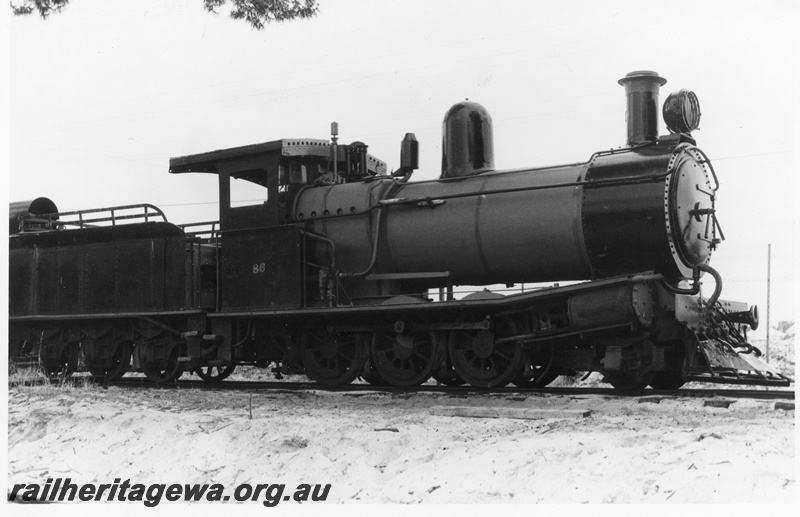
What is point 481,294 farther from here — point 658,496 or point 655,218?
point 658,496

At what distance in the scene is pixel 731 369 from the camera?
8.66 m

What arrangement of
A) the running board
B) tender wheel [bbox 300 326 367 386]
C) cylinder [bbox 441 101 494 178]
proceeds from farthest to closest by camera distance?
tender wheel [bbox 300 326 367 386], cylinder [bbox 441 101 494 178], the running board

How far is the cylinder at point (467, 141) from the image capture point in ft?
34.0

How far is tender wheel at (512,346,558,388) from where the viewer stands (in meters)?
9.61

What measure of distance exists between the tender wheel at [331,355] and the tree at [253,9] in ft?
12.7

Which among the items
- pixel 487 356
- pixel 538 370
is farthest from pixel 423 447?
pixel 538 370

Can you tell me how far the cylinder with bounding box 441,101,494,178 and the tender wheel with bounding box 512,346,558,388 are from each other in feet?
7.73

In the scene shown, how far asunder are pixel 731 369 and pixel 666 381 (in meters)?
1.65

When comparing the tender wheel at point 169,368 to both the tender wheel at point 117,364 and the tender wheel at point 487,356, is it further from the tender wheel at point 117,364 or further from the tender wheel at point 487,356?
the tender wheel at point 487,356

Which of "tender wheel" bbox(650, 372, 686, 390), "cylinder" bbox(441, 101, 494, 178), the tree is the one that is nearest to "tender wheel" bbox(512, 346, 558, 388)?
"tender wheel" bbox(650, 372, 686, 390)

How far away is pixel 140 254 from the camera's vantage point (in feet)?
40.2

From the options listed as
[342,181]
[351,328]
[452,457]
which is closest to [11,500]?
[452,457]

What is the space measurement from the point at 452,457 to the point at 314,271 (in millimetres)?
4899

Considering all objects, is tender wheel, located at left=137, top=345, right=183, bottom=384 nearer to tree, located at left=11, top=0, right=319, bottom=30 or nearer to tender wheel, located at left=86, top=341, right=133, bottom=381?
tender wheel, located at left=86, top=341, right=133, bottom=381
